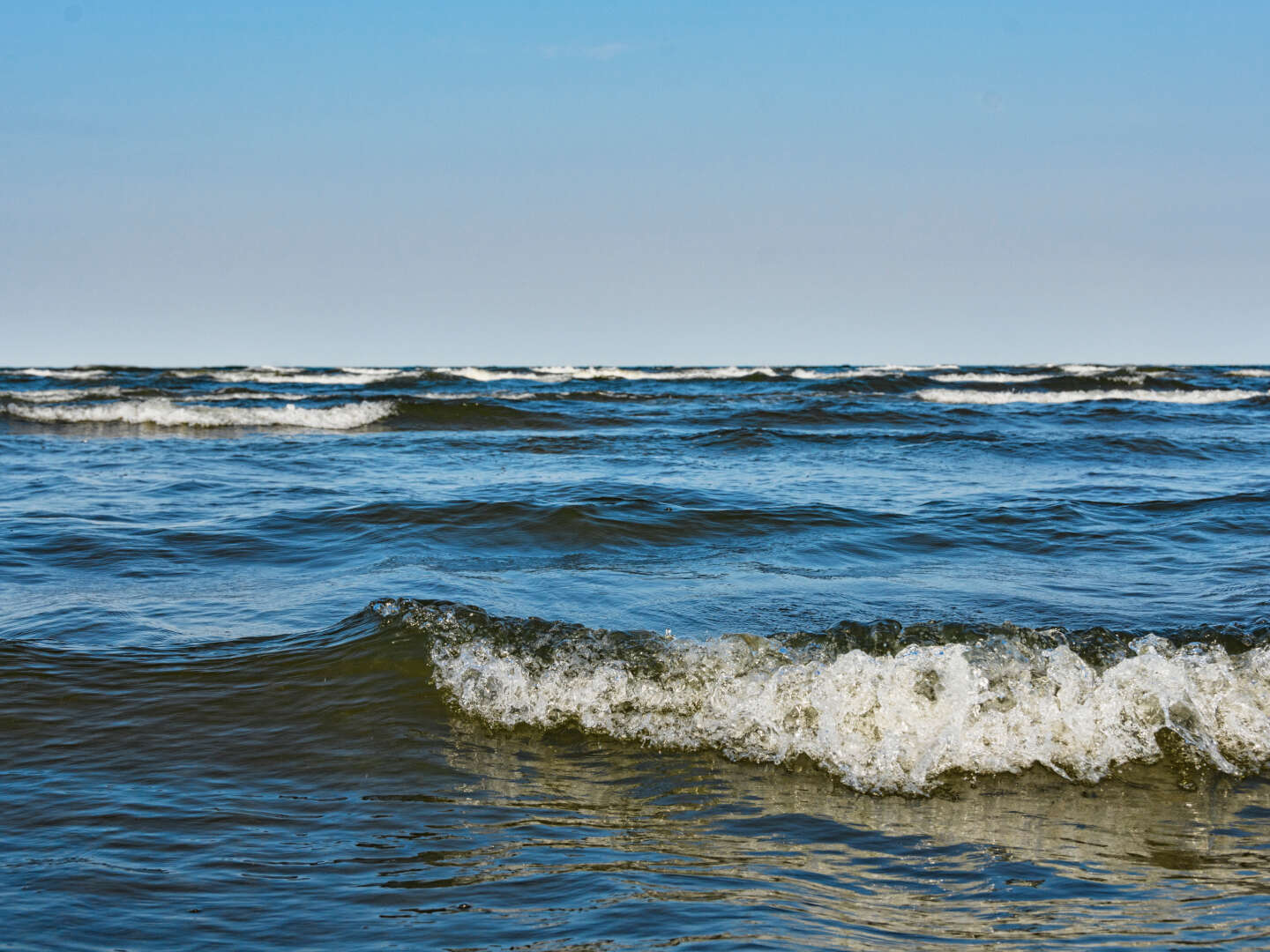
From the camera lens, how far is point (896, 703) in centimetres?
428

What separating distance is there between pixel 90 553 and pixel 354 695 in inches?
142

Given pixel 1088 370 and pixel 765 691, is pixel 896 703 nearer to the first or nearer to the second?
pixel 765 691

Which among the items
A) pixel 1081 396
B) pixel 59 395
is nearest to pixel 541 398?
pixel 59 395

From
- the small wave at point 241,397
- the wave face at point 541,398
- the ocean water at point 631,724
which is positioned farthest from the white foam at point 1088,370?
the ocean water at point 631,724

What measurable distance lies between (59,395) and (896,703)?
2551cm

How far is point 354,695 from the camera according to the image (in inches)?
182

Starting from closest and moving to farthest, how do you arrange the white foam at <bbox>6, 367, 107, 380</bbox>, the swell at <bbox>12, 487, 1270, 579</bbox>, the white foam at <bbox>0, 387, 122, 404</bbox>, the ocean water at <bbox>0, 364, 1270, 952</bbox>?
the ocean water at <bbox>0, 364, 1270, 952</bbox> → the swell at <bbox>12, 487, 1270, 579</bbox> → the white foam at <bbox>0, 387, 122, 404</bbox> → the white foam at <bbox>6, 367, 107, 380</bbox>

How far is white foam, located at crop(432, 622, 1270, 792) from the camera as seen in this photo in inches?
160

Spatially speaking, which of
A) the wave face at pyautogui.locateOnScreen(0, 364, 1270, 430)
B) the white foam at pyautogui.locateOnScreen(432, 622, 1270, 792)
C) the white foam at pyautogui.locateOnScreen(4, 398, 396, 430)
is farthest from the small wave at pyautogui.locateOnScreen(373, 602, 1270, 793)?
the white foam at pyautogui.locateOnScreen(4, 398, 396, 430)

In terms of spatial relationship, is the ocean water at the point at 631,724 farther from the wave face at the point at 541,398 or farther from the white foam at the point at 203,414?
the wave face at the point at 541,398

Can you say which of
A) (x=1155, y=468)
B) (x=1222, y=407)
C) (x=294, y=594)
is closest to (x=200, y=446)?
(x=294, y=594)

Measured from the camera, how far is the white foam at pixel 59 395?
2338cm

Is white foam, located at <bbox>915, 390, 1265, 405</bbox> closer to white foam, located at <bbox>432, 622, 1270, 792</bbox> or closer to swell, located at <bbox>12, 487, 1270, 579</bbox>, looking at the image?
swell, located at <bbox>12, 487, 1270, 579</bbox>

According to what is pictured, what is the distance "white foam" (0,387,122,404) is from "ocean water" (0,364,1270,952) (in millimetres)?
15460
